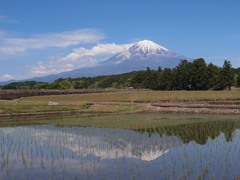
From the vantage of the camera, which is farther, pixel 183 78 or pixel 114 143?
pixel 183 78

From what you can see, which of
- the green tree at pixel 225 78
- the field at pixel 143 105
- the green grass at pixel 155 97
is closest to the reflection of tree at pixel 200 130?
the field at pixel 143 105

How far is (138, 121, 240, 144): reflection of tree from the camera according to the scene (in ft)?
80.6

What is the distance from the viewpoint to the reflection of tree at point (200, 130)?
24.6 m

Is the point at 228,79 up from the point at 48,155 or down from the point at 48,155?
up

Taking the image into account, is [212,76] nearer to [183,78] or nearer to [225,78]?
[225,78]

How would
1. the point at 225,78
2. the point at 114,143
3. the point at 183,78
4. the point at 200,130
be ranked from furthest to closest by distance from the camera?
the point at 183,78, the point at 225,78, the point at 200,130, the point at 114,143

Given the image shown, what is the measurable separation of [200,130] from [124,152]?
10.2 m

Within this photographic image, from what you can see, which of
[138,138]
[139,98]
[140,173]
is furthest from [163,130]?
[139,98]

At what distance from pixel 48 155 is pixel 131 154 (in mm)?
4718

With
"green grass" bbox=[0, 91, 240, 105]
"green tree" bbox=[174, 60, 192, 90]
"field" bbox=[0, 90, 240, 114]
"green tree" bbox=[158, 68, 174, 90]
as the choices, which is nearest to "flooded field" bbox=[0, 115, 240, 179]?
"field" bbox=[0, 90, 240, 114]

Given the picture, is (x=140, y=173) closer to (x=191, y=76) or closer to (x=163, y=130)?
(x=163, y=130)

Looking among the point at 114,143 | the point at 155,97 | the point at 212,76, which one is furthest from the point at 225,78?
the point at 114,143

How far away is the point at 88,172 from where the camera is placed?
50.4ft

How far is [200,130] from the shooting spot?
27.5 meters
